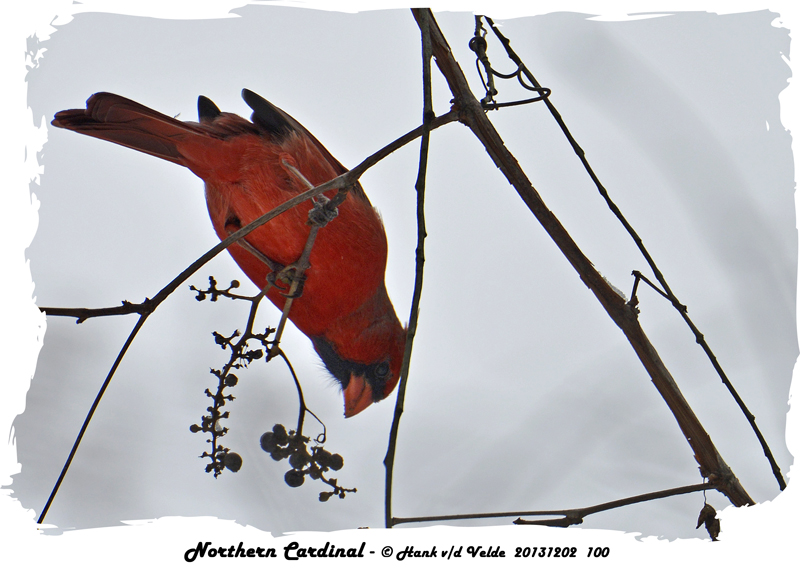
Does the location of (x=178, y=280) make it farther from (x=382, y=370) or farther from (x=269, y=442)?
(x=382, y=370)

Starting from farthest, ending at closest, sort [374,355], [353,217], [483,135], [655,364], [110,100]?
[374,355] → [353,217] → [110,100] → [655,364] → [483,135]

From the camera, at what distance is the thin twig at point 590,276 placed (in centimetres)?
128

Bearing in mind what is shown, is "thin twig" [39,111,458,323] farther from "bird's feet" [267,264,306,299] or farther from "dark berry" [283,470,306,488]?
"dark berry" [283,470,306,488]

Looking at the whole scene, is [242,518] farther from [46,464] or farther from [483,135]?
[483,135]

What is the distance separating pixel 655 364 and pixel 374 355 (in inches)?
37.5

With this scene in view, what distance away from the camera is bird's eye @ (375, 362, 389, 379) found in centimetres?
207

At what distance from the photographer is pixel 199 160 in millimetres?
1806

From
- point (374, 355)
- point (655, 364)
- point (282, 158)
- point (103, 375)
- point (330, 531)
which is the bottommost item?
point (330, 531)

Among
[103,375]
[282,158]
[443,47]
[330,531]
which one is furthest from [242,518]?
[443,47]

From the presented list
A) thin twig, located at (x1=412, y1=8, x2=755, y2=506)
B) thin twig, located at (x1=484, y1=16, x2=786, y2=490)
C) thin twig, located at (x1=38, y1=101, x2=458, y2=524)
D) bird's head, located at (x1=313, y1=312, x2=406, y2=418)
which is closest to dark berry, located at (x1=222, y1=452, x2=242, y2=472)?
thin twig, located at (x1=38, y1=101, x2=458, y2=524)

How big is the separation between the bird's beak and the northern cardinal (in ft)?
0.77

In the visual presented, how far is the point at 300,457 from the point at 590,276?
754 mm

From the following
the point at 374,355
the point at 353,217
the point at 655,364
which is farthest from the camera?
the point at 374,355

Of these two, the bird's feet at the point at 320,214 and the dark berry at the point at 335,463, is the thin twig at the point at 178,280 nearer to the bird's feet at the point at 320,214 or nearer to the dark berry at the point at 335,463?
the bird's feet at the point at 320,214
